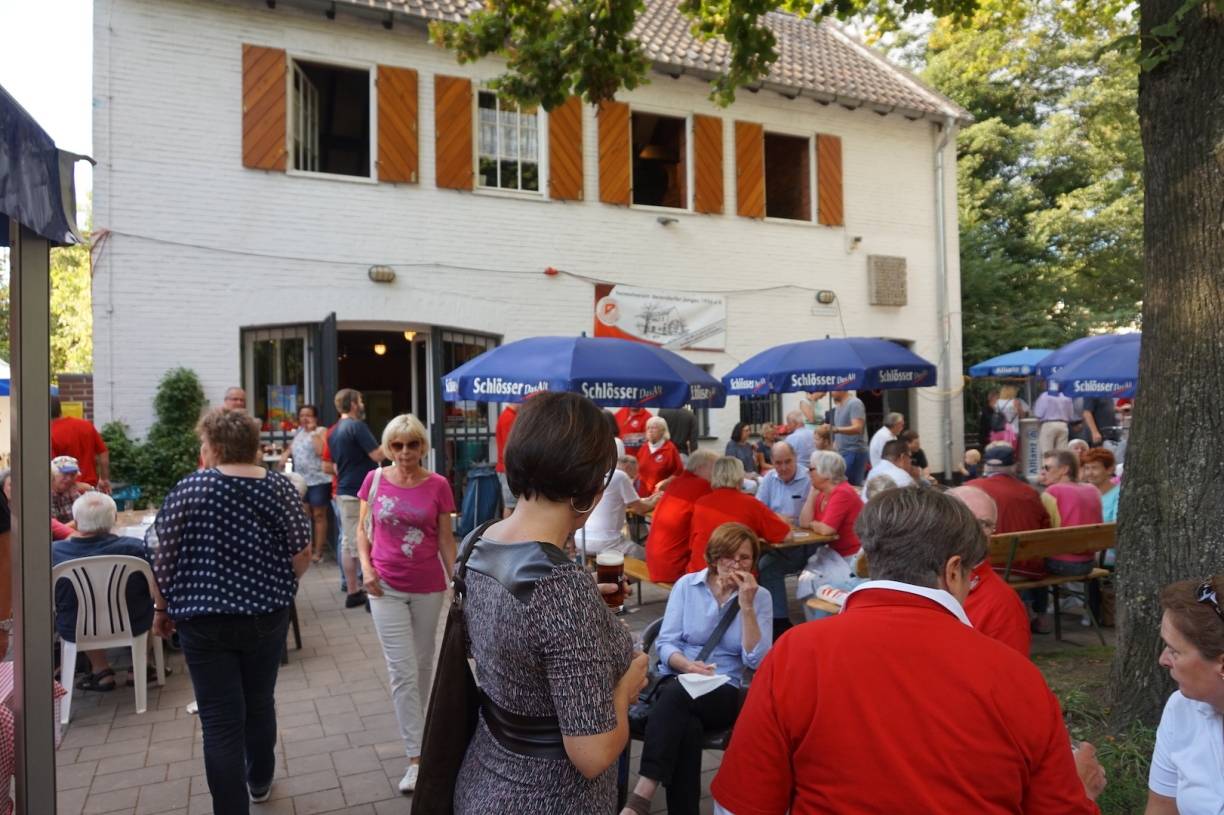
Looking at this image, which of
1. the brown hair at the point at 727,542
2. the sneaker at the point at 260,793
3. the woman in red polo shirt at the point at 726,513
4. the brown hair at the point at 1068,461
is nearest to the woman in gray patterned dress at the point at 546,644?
the brown hair at the point at 727,542

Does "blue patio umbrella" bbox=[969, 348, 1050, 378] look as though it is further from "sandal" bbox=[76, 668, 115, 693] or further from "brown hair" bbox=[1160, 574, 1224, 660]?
"sandal" bbox=[76, 668, 115, 693]

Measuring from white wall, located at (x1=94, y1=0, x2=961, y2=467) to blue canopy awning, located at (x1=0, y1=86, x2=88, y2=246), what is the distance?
8023 mm

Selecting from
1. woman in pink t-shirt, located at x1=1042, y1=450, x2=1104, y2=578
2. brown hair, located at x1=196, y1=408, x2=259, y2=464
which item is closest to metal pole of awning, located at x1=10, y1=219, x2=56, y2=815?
brown hair, located at x1=196, y1=408, x2=259, y2=464

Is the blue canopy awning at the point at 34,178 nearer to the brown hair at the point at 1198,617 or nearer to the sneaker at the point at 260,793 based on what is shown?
the sneaker at the point at 260,793

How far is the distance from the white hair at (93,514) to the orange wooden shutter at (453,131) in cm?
707

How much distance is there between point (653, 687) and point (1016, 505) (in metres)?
3.56

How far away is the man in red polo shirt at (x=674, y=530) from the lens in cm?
545

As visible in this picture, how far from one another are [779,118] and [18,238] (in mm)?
12719

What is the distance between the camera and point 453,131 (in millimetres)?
11195

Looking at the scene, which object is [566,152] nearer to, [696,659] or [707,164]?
[707,164]

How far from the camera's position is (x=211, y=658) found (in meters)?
3.06

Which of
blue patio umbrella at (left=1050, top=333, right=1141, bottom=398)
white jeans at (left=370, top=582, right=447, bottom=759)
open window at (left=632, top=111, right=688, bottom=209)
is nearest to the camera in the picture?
white jeans at (left=370, top=582, right=447, bottom=759)

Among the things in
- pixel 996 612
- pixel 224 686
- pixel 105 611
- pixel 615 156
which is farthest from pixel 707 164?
pixel 224 686

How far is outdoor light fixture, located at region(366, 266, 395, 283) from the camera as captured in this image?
10602 millimetres
